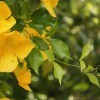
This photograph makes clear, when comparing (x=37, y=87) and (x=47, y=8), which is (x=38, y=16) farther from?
(x=37, y=87)

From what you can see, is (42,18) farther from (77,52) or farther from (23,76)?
(77,52)

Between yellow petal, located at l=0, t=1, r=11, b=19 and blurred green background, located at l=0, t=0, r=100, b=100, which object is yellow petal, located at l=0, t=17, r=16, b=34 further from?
blurred green background, located at l=0, t=0, r=100, b=100

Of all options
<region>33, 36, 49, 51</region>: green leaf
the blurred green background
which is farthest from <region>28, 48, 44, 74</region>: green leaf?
the blurred green background

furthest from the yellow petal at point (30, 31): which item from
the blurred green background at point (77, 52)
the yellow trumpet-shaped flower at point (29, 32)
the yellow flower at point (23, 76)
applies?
the blurred green background at point (77, 52)

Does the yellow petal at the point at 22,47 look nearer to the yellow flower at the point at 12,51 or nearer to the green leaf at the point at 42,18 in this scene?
the yellow flower at the point at 12,51

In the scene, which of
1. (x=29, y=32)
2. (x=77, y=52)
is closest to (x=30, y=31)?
(x=29, y=32)

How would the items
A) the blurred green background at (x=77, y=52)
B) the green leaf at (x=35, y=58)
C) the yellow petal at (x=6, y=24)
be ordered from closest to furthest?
the yellow petal at (x=6, y=24) → the green leaf at (x=35, y=58) → the blurred green background at (x=77, y=52)

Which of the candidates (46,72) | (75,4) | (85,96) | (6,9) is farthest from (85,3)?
(6,9)

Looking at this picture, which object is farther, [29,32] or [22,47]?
[29,32]
